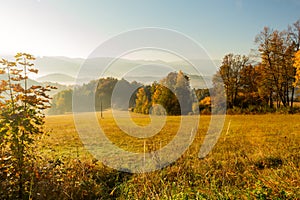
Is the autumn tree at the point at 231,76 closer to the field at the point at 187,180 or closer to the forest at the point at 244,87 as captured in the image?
the forest at the point at 244,87

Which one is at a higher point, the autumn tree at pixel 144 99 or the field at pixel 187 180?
the autumn tree at pixel 144 99

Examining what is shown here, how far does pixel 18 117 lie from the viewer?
4434 mm

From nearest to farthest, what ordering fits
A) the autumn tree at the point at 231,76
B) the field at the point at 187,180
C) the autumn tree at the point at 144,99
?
the field at the point at 187,180
the autumn tree at the point at 144,99
the autumn tree at the point at 231,76

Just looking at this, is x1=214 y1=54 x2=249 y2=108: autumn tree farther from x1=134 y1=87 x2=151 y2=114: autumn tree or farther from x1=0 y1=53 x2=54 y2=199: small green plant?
x1=0 y1=53 x2=54 y2=199: small green plant

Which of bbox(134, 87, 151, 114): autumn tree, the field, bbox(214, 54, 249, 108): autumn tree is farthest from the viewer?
bbox(214, 54, 249, 108): autumn tree

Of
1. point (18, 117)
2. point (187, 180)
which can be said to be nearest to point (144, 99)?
point (187, 180)

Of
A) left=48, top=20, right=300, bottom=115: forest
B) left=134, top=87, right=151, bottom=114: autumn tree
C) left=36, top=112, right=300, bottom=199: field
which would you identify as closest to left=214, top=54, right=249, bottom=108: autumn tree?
left=48, top=20, right=300, bottom=115: forest

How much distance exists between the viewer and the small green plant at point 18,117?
4445 millimetres

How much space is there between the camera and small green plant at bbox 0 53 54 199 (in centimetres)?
445

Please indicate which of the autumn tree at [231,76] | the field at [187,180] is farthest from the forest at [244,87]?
the field at [187,180]

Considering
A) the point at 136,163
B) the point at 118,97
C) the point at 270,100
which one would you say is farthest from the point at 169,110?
the point at 136,163

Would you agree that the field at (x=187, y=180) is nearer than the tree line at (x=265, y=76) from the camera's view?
Yes

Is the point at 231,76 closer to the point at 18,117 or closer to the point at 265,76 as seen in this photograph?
the point at 265,76

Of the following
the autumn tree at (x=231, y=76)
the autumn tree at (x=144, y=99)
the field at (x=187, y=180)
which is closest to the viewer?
the field at (x=187, y=180)
